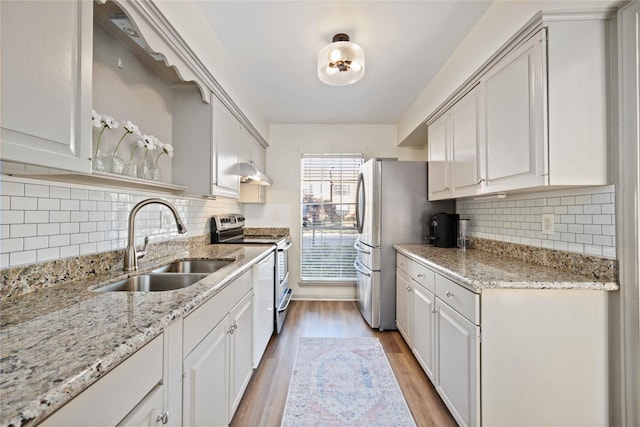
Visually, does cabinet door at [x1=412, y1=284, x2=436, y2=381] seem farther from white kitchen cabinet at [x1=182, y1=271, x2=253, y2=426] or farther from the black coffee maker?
white kitchen cabinet at [x1=182, y1=271, x2=253, y2=426]

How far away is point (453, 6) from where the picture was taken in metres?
1.78

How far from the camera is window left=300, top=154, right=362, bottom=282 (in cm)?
404

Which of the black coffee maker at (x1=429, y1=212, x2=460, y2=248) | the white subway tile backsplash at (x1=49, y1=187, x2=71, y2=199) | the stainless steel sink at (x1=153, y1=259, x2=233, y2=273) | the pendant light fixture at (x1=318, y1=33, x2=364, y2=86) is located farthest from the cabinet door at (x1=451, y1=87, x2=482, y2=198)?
the white subway tile backsplash at (x1=49, y1=187, x2=71, y2=199)

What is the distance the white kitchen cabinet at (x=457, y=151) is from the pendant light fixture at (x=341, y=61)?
0.86 m

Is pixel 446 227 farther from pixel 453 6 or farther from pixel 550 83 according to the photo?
pixel 453 6

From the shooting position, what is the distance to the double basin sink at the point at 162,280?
1.39 metres

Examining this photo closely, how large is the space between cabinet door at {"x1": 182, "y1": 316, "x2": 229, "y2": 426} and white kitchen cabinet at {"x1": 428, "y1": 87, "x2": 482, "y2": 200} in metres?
1.89

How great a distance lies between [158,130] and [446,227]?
2548 millimetres

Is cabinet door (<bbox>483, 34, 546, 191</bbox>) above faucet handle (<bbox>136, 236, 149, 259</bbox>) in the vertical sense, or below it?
above

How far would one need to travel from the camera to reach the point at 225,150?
7.87ft

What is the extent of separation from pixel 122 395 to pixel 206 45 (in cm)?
207

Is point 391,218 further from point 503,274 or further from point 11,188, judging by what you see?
point 11,188

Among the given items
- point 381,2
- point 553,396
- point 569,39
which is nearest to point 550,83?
point 569,39

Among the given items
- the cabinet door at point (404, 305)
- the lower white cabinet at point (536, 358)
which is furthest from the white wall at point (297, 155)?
the lower white cabinet at point (536, 358)
